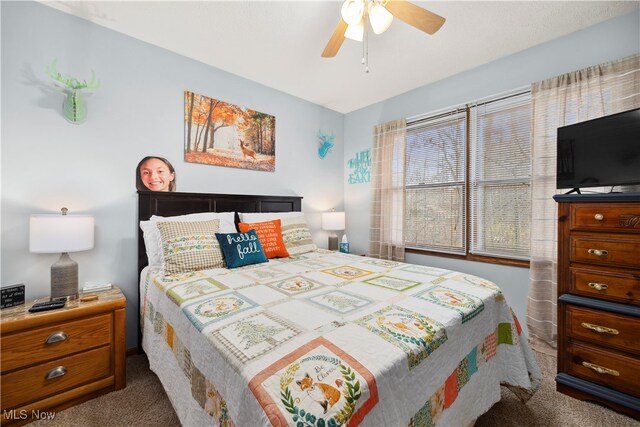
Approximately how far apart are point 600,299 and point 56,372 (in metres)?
3.33

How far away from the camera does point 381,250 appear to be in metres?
3.37

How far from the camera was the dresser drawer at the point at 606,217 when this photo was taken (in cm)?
147

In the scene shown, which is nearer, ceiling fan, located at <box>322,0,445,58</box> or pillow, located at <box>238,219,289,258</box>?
ceiling fan, located at <box>322,0,445,58</box>

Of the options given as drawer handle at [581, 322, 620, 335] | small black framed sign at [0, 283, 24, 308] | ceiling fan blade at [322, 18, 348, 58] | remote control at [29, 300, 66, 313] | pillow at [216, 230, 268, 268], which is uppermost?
ceiling fan blade at [322, 18, 348, 58]

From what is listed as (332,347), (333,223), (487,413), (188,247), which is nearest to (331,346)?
(332,347)

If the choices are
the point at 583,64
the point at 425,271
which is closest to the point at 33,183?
the point at 425,271

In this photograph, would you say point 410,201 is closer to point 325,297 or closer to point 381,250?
point 381,250

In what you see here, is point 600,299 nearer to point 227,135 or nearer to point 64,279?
point 227,135

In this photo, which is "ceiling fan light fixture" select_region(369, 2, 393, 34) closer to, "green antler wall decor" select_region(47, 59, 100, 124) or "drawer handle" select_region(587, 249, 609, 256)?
"drawer handle" select_region(587, 249, 609, 256)

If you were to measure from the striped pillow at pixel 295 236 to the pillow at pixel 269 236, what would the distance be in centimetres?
9

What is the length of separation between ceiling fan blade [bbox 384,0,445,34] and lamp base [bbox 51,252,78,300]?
103 inches

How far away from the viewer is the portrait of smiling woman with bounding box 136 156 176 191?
2215 mm

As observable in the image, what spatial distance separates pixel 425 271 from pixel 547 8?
7.05ft

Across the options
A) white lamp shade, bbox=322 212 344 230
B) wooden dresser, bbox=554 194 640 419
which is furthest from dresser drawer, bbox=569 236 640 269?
white lamp shade, bbox=322 212 344 230
